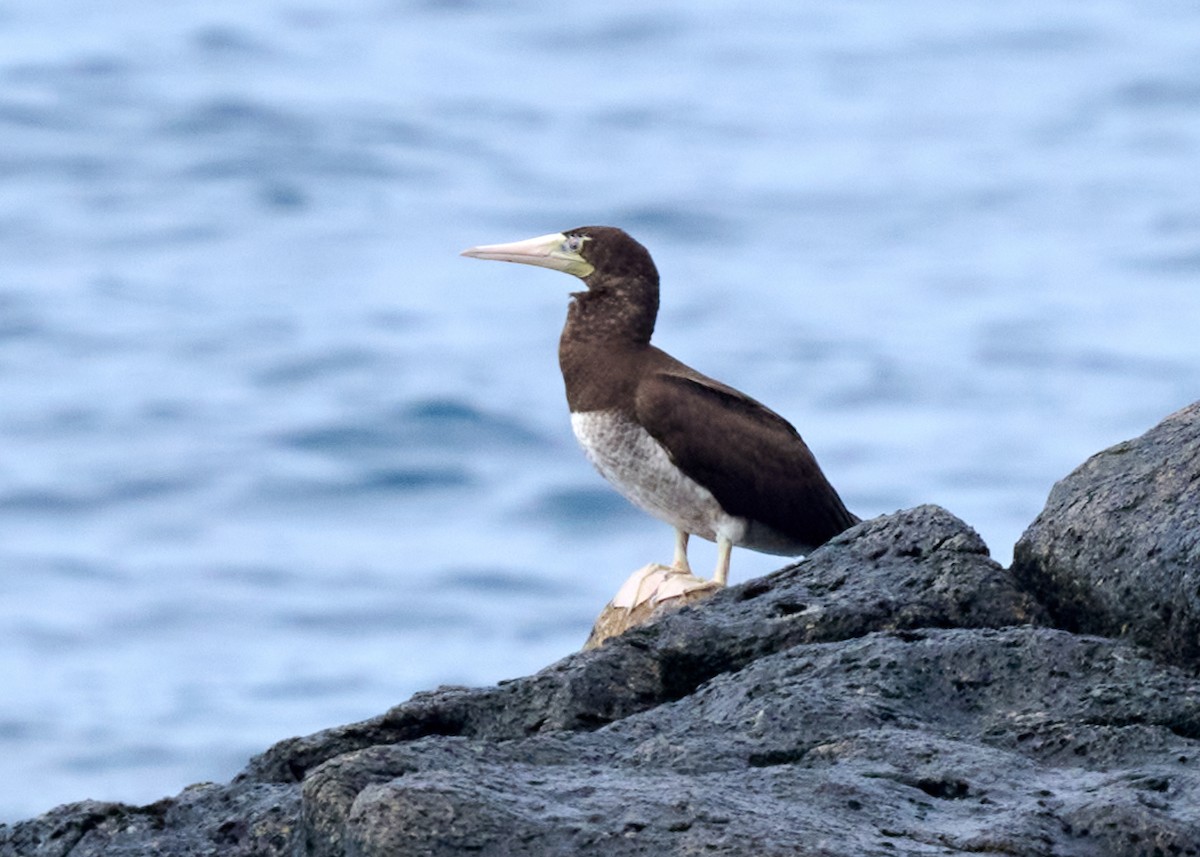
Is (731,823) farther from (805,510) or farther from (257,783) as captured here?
(805,510)

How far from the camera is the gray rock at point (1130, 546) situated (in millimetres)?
6328

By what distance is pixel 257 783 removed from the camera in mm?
6262

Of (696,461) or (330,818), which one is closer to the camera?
(330,818)

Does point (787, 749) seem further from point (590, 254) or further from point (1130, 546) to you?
point (590, 254)

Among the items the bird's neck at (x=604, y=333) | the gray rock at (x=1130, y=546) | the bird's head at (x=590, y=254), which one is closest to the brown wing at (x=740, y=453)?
the bird's neck at (x=604, y=333)

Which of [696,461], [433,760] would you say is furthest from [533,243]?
[433,760]

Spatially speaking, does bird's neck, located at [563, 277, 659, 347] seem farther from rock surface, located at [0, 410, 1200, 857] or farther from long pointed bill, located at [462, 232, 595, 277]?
rock surface, located at [0, 410, 1200, 857]

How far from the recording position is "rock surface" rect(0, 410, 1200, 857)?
4.90m

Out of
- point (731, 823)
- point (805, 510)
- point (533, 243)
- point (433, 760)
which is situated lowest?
point (731, 823)

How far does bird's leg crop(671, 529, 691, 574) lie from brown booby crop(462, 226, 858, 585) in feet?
0.05

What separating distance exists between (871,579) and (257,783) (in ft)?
6.68

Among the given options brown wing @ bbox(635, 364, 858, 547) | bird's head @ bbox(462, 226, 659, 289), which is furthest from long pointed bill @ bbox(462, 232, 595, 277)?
brown wing @ bbox(635, 364, 858, 547)

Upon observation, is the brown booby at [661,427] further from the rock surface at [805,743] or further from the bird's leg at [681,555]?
the rock surface at [805,743]

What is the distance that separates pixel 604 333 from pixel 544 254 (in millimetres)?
540
